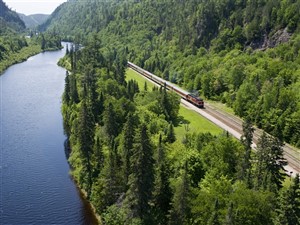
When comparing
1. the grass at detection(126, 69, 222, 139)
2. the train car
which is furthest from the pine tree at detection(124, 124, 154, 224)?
the train car

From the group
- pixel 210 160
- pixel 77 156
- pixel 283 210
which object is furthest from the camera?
pixel 77 156

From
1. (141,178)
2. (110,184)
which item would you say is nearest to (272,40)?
(110,184)

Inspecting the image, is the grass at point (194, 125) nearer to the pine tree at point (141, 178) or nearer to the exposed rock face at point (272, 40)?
the pine tree at point (141, 178)

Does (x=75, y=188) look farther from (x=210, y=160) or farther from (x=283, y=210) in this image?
(x=283, y=210)

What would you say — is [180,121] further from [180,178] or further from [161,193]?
[161,193]

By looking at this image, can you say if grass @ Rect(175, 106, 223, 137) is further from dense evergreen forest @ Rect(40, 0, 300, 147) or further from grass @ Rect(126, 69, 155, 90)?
grass @ Rect(126, 69, 155, 90)

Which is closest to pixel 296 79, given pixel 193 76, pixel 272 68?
pixel 272 68
